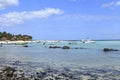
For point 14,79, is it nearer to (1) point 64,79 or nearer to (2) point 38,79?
(2) point 38,79

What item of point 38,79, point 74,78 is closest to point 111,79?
point 74,78

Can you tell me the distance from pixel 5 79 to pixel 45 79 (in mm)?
4621

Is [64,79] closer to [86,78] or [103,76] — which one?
[86,78]

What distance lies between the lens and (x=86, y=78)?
1230 inches

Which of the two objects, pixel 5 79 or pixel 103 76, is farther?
pixel 103 76

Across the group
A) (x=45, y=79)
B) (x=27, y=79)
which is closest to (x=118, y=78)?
(x=45, y=79)

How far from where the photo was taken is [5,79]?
27516 mm

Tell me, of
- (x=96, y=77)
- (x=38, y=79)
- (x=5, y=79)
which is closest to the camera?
(x=5, y=79)

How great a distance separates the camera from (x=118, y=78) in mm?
31328

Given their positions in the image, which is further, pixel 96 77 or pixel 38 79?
pixel 96 77

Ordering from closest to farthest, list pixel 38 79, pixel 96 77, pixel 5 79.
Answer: pixel 5 79
pixel 38 79
pixel 96 77

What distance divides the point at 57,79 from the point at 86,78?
3.44 metres

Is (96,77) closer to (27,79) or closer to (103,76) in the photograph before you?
(103,76)

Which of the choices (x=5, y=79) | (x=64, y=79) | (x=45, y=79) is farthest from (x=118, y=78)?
(x=5, y=79)
